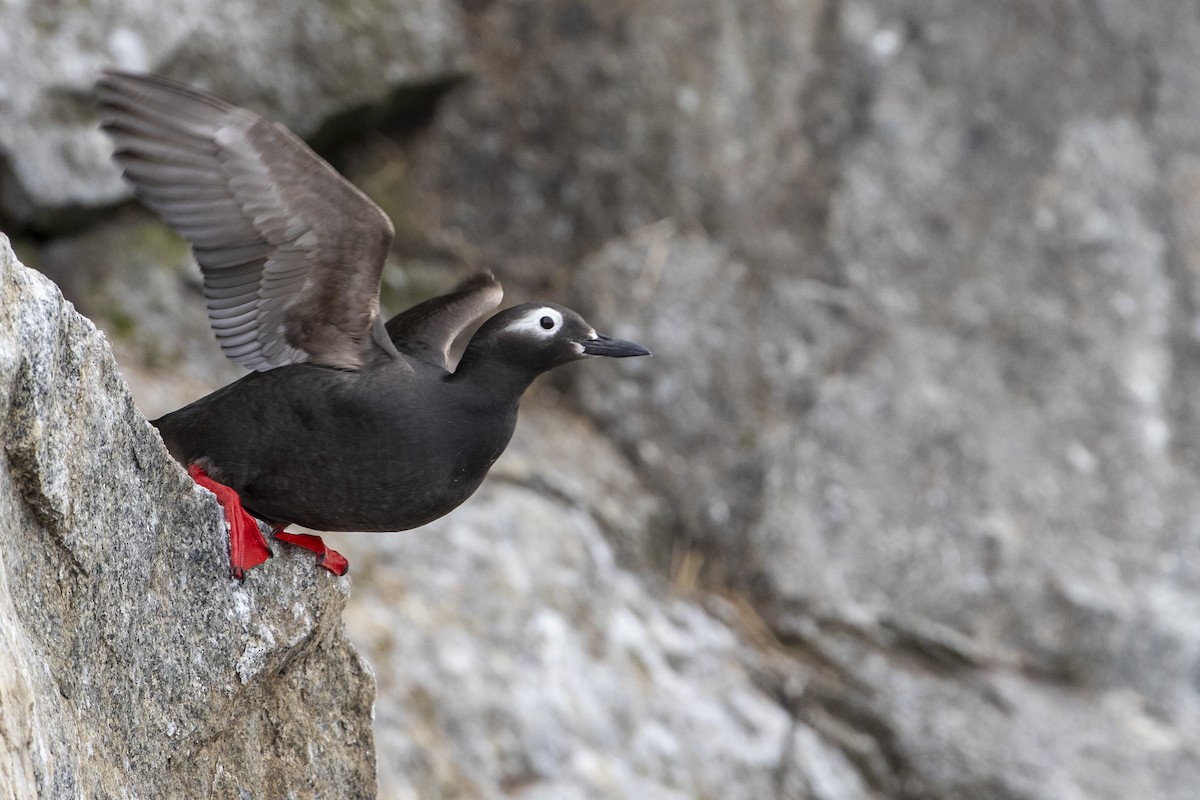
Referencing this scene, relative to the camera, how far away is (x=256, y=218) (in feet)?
14.3

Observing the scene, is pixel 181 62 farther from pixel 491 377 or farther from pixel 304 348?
pixel 491 377

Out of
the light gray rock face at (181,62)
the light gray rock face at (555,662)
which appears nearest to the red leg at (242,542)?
the light gray rock face at (555,662)

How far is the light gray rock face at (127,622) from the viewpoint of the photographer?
259cm

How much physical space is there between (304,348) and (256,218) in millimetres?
438

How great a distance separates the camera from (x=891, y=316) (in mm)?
8352

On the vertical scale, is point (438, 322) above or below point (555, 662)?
above

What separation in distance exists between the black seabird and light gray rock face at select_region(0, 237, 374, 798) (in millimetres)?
400

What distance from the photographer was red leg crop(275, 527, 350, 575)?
3.91 metres

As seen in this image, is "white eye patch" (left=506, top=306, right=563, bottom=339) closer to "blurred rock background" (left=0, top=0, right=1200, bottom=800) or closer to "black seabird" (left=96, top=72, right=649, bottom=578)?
"black seabird" (left=96, top=72, right=649, bottom=578)

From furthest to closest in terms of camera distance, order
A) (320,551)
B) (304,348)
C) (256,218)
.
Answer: (304,348) < (256,218) < (320,551)

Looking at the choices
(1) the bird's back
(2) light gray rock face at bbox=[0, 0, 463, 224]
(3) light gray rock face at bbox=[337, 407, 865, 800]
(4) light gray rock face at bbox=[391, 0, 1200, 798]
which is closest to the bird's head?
(1) the bird's back

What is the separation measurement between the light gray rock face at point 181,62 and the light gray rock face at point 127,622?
375 cm

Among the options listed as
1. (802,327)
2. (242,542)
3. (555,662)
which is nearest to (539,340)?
(242,542)

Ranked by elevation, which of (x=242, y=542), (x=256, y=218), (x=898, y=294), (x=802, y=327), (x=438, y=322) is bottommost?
(x=802, y=327)
